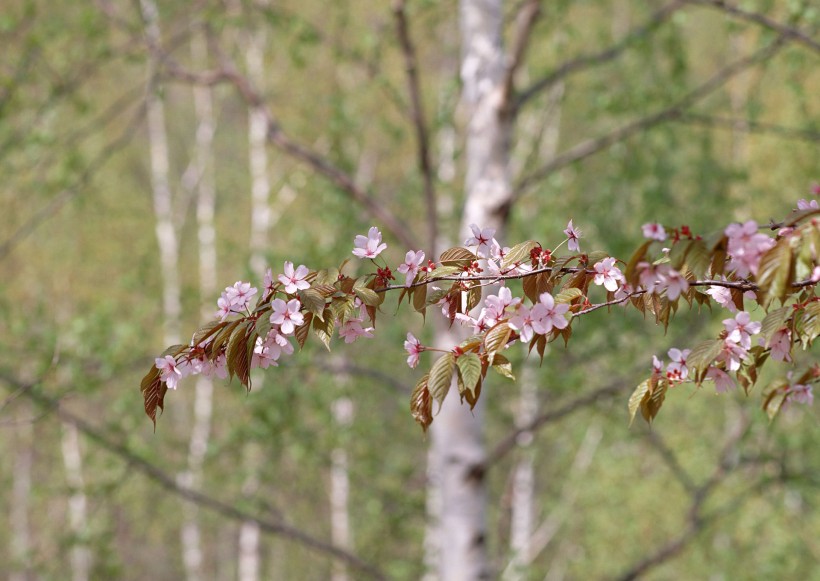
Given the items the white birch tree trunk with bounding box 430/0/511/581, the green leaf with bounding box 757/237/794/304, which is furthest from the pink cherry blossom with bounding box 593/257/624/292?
the white birch tree trunk with bounding box 430/0/511/581

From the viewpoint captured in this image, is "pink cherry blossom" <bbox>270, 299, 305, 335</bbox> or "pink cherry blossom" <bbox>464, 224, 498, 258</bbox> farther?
"pink cherry blossom" <bbox>464, 224, 498, 258</bbox>

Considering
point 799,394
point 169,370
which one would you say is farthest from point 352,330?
point 799,394

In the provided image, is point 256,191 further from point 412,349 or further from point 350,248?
point 412,349

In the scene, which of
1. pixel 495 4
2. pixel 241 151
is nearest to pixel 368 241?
pixel 495 4

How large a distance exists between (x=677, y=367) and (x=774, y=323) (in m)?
0.20

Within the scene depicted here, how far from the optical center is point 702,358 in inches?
56.0

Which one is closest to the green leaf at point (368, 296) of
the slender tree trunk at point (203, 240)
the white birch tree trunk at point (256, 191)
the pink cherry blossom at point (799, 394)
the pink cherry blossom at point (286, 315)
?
the pink cherry blossom at point (286, 315)

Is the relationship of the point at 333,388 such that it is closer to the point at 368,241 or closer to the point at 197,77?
the point at 197,77

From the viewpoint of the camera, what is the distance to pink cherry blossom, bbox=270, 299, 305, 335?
1392 millimetres

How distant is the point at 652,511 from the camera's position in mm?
9906

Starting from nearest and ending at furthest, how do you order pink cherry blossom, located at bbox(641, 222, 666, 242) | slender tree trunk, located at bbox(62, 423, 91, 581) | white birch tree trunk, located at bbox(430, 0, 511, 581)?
pink cherry blossom, located at bbox(641, 222, 666, 242), white birch tree trunk, located at bbox(430, 0, 511, 581), slender tree trunk, located at bbox(62, 423, 91, 581)

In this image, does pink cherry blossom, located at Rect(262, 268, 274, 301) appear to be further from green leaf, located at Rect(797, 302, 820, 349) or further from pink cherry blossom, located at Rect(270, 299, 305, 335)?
green leaf, located at Rect(797, 302, 820, 349)

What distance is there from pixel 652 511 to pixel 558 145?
486 cm

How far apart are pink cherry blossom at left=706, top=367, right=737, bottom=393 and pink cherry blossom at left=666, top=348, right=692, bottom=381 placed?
1.8 inches
